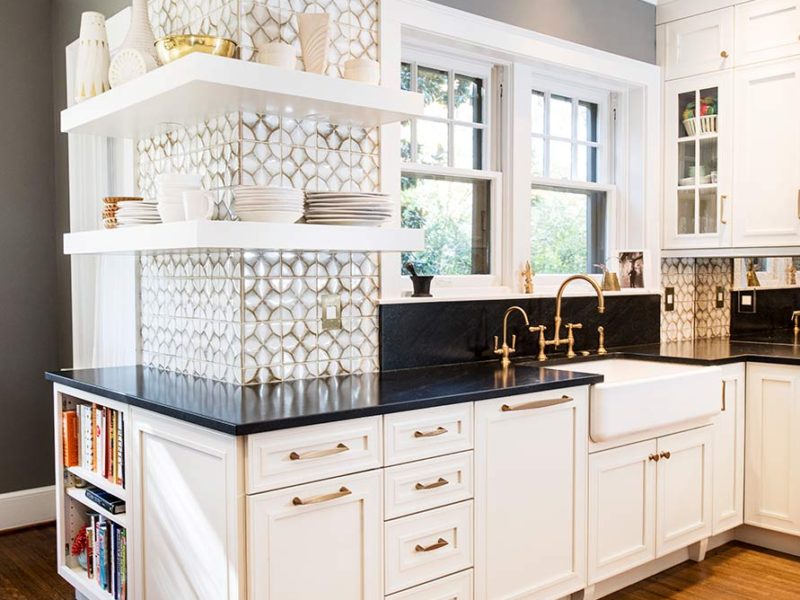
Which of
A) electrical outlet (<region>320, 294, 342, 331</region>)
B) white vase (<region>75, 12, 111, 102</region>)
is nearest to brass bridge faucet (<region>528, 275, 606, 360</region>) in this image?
electrical outlet (<region>320, 294, 342, 331</region>)

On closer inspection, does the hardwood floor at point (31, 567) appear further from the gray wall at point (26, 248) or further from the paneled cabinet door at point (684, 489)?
the paneled cabinet door at point (684, 489)

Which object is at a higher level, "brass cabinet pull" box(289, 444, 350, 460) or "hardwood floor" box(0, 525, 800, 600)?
"brass cabinet pull" box(289, 444, 350, 460)

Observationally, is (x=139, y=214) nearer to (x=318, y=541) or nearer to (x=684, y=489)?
(x=318, y=541)

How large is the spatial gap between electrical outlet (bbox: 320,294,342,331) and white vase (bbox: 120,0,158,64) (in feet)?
3.19

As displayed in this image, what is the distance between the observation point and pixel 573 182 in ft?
12.5

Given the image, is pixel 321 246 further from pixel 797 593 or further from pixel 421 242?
pixel 797 593

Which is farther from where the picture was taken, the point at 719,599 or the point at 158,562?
the point at 719,599

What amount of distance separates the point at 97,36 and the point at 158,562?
1.76 metres

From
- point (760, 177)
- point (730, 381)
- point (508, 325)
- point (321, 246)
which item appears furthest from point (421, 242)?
point (760, 177)

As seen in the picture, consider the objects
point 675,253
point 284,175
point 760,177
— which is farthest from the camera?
point 675,253

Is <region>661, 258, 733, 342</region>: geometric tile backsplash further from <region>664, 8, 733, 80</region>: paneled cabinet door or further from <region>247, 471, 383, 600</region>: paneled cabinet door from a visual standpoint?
<region>247, 471, 383, 600</region>: paneled cabinet door

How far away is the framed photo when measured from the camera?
3973mm

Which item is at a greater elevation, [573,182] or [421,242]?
[573,182]

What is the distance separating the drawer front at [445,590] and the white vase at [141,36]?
186 cm
